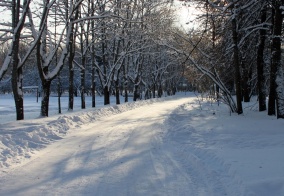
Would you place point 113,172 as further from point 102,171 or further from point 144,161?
point 144,161

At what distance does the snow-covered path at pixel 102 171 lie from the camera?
5.28 m

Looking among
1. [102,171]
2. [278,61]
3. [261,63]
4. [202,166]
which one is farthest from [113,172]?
[261,63]

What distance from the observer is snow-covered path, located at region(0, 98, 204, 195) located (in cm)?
528

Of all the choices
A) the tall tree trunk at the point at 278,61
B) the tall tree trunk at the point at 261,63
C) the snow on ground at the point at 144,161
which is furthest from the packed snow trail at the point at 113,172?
the tall tree trunk at the point at 261,63

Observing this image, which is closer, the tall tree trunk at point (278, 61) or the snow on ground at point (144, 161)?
the snow on ground at point (144, 161)

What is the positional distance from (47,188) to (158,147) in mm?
4103

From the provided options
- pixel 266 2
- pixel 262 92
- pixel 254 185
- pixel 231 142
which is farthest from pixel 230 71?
pixel 254 185

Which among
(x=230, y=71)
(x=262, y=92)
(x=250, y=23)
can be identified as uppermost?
(x=250, y=23)

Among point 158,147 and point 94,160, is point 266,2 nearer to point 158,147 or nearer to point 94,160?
point 158,147

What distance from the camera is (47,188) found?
212 inches

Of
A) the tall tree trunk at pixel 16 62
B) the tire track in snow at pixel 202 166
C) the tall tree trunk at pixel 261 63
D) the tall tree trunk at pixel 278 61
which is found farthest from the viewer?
the tall tree trunk at pixel 261 63

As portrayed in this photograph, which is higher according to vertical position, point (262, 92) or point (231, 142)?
point (262, 92)

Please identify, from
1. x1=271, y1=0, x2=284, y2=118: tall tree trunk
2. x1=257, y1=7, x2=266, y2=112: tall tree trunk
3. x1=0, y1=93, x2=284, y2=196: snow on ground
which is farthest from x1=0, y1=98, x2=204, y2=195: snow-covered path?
x1=257, y1=7, x2=266, y2=112: tall tree trunk

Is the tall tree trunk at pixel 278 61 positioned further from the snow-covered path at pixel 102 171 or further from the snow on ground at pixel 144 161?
the snow-covered path at pixel 102 171
